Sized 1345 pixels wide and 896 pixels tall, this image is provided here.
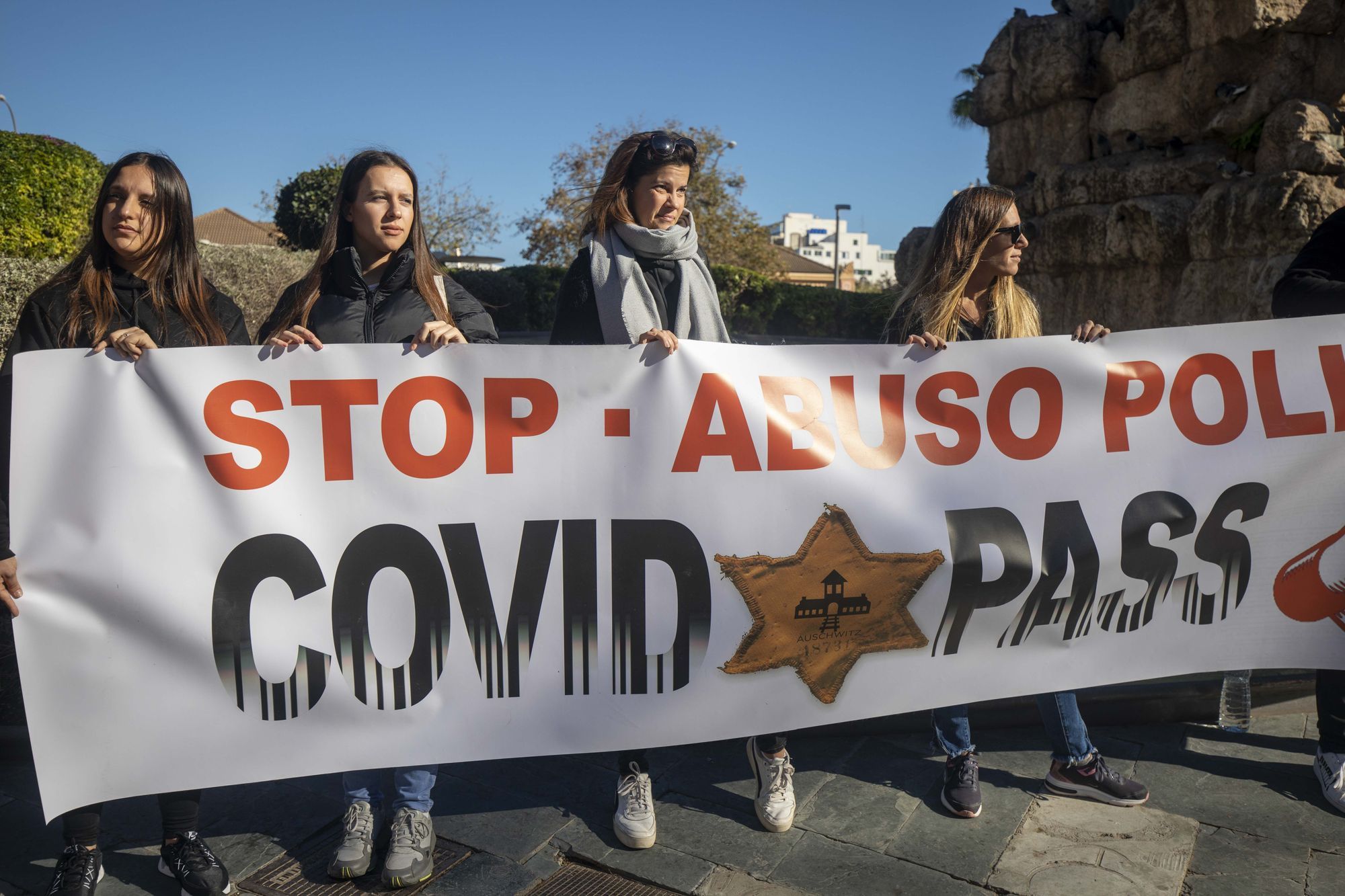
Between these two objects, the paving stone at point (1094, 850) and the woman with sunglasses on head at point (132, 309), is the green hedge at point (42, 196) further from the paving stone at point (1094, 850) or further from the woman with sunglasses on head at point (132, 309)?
the paving stone at point (1094, 850)

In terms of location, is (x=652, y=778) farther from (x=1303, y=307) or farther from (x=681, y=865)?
(x=1303, y=307)

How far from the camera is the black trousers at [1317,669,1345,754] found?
285 cm

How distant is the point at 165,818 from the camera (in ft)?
7.91

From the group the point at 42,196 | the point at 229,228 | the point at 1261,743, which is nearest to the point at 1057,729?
the point at 1261,743

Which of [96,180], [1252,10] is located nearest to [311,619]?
[96,180]

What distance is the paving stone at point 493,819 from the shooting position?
2631 millimetres

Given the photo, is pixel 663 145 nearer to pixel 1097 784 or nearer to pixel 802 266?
pixel 1097 784

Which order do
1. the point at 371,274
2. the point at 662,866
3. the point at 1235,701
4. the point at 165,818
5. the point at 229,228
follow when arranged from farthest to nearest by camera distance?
the point at 229,228 < the point at 1235,701 < the point at 371,274 < the point at 662,866 < the point at 165,818

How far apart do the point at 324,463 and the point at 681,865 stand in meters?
1.37

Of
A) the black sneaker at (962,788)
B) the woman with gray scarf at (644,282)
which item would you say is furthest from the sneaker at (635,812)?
the black sneaker at (962,788)

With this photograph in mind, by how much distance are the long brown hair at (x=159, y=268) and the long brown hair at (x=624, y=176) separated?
1.05m

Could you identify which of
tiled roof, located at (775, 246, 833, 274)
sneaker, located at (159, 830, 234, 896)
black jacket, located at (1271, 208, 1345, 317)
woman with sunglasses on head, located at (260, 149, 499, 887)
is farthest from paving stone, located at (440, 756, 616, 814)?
tiled roof, located at (775, 246, 833, 274)

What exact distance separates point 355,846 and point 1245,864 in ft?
7.43

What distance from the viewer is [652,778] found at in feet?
10.0
